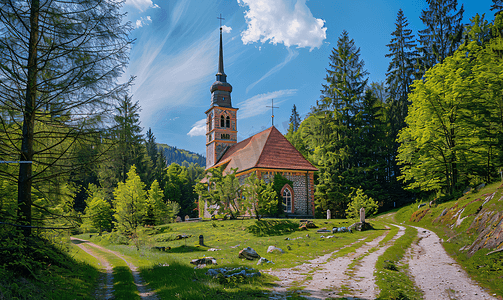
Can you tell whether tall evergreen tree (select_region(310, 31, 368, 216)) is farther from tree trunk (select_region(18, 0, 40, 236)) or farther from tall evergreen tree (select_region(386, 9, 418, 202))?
tree trunk (select_region(18, 0, 40, 236))

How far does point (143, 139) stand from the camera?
28859 mm

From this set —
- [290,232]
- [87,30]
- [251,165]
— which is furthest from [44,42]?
[251,165]

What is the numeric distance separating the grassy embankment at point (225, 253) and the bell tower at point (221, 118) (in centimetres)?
1612

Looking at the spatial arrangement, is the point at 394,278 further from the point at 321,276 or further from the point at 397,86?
the point at 397,86

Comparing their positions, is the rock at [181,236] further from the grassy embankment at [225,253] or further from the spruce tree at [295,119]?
the spruce tree at [295,119]

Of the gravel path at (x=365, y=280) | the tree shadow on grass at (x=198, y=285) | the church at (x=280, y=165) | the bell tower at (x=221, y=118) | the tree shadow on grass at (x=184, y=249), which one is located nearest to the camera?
the tree shadow on grass at (x=198, y=285)

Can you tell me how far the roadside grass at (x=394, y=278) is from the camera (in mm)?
7145

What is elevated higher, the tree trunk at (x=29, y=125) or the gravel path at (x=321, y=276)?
the tree trunk at (x=29, y=125)

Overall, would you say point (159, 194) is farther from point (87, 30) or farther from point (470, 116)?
point (470, 116)

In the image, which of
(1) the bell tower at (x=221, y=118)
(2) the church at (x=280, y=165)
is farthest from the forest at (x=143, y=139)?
(1) the bell tower at (x=221, y=118)

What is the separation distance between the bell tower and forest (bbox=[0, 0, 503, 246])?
1023cm

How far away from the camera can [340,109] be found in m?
37.0

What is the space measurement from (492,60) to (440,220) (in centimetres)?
1200

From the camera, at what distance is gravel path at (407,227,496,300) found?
7.35 metres
